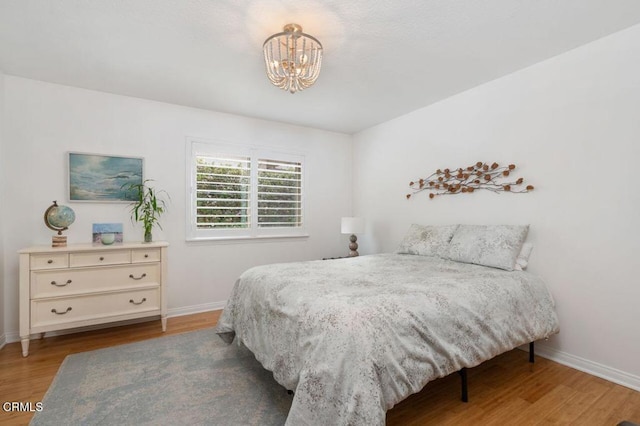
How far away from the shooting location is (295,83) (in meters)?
2.22

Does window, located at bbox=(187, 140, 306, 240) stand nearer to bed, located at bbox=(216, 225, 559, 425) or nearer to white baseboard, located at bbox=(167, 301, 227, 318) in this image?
white baseboard, located at bbox=(167, 301, 227, 318)

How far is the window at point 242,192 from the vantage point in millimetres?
3750

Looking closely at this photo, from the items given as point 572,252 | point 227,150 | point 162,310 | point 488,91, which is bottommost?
point 162,310

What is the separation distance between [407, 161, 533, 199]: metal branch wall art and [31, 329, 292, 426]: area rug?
8.36 feet

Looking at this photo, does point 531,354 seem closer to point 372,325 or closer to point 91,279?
point 372,325

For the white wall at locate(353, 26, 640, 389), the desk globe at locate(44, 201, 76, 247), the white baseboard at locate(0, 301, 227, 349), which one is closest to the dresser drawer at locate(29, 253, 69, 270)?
the desk globe at locate(44, 201, 76, 247)

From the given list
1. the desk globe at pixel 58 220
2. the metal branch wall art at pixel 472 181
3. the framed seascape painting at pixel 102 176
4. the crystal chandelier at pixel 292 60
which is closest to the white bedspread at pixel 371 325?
the metal branch wall art at pixel 472 181

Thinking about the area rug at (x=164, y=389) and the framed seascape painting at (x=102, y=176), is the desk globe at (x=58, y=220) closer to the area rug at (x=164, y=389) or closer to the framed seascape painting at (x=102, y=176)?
the framed seascape painting at (x=102, y=176)

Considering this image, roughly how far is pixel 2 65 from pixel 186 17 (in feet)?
6.52

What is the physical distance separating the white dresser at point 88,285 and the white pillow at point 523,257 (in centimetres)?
322

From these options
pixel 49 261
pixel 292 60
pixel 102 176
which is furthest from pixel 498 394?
pixel 102 176

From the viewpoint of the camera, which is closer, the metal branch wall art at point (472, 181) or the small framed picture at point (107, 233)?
the metal branch wall art at point (472, 181)

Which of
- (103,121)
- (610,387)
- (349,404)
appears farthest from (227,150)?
(610,387)

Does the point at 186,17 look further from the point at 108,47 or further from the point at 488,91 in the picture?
the point at 488,91
